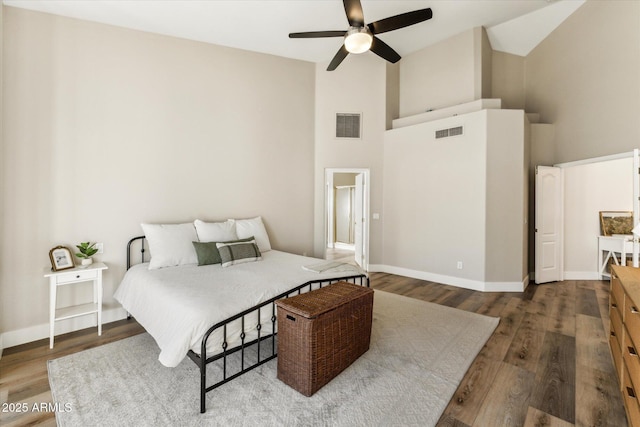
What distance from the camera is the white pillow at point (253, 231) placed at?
4145 mm

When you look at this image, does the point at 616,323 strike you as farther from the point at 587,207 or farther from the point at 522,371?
the point at 587,207

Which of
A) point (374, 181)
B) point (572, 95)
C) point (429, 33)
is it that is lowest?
point (374, 181)

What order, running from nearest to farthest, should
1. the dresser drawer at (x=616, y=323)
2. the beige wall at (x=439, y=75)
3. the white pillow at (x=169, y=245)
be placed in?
the dresser drawer at (x=616, y=323) < the white pillow at (x=169, y=245) < the beige wall at (x=439, y=75)

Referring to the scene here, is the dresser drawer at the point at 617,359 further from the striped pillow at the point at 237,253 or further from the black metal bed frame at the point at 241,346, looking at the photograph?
the striped pillow at the point at 237,253

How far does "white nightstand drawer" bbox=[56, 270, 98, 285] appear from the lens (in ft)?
9.48

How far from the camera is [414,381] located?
2328 millimetres

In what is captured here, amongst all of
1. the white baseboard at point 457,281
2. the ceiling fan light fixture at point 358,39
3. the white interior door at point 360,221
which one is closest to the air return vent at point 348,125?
the white interior door at point 360,221

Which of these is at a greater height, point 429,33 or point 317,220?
point 429,33

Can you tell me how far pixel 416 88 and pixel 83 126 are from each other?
543 centimetres

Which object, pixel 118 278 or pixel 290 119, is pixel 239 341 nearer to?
pixel 118 278

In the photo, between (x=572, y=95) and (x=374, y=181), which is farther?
(x=374, y=181)

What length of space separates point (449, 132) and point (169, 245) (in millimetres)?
4545

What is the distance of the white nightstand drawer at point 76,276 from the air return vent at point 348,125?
4248 millimetres

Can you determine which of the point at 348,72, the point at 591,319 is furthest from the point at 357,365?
the point at 348,72
